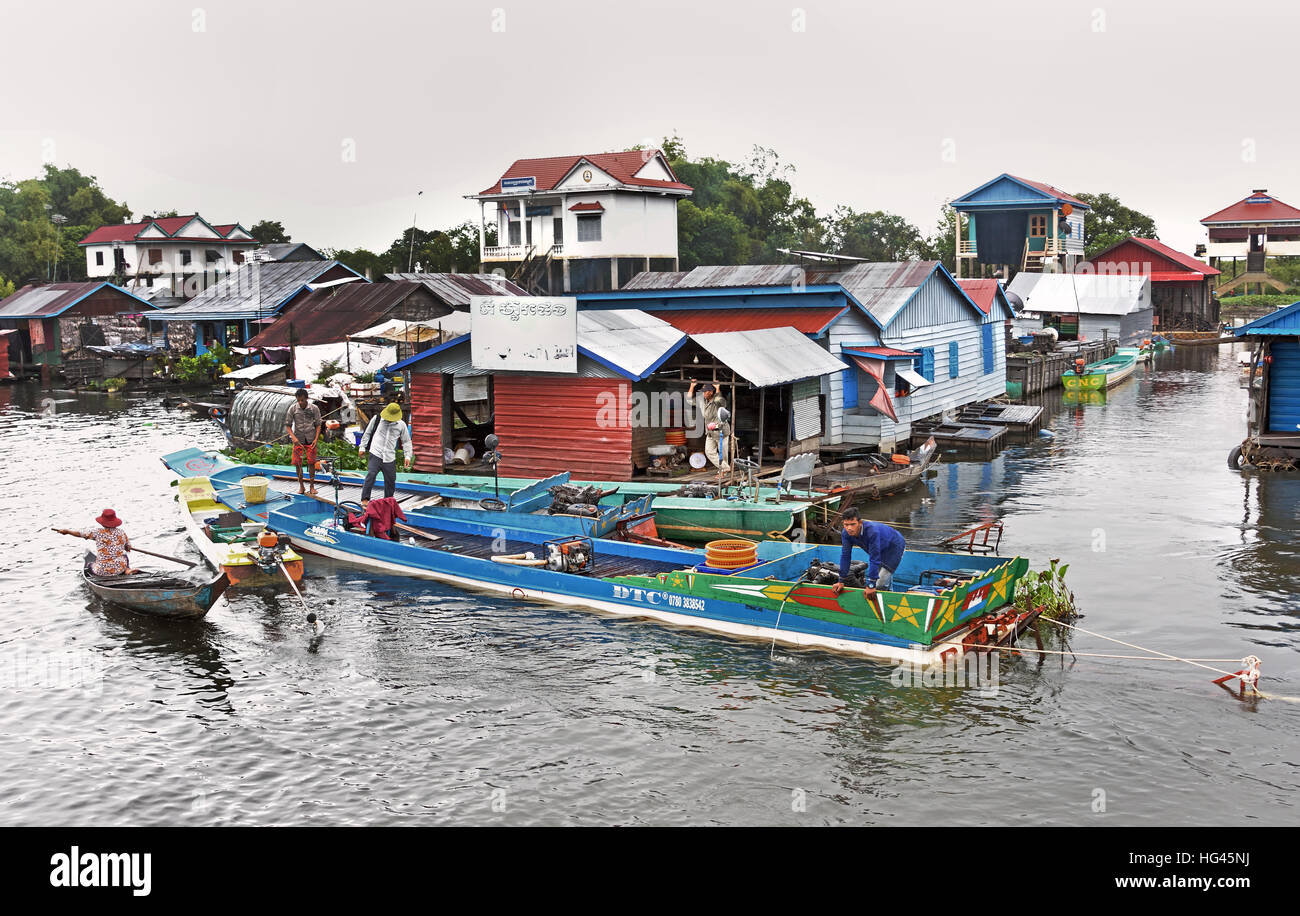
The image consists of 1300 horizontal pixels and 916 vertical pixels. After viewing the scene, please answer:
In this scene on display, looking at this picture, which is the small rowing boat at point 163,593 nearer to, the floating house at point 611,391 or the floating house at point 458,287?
the floating house at point 611,391

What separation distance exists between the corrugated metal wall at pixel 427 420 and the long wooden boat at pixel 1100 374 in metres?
30.7

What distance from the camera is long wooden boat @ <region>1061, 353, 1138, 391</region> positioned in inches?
1898

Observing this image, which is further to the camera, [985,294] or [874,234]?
[874,234]

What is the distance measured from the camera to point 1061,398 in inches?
1866

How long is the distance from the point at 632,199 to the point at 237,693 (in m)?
48.1

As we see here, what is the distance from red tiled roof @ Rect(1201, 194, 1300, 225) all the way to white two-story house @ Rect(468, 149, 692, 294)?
1921 inches

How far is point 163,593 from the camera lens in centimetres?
1820

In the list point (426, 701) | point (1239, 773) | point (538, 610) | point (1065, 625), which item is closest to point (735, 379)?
point (538, 610)

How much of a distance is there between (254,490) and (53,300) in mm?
45391

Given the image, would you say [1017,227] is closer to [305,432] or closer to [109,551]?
[305,432]

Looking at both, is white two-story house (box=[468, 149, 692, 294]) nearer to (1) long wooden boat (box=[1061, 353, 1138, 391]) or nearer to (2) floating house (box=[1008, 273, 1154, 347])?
(2) floating house (box=[1008, 273, 1154, 347])

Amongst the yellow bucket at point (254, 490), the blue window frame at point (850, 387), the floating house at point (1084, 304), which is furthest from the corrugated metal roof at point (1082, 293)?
the yellow bucket at point (254, 490)

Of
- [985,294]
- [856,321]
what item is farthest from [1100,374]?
[856,321]
